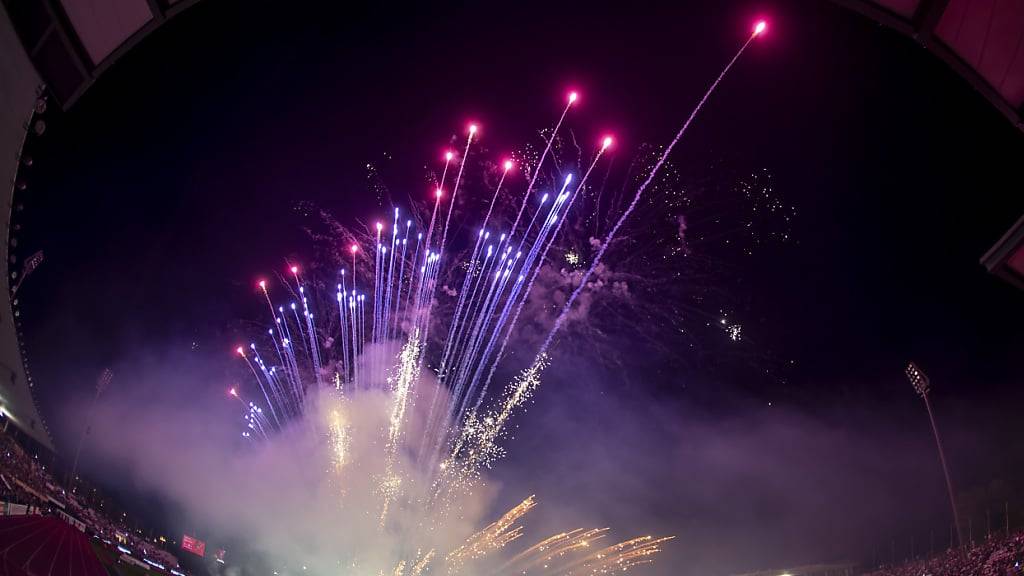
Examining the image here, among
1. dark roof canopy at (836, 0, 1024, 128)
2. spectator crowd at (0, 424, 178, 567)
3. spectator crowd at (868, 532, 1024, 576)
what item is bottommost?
spectator crowd at (0, 424, 178, 567)

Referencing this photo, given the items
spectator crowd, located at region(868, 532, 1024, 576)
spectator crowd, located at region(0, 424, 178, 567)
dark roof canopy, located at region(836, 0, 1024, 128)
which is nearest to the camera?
dark roof canopy, located at region(836, 0, 1024, 128)

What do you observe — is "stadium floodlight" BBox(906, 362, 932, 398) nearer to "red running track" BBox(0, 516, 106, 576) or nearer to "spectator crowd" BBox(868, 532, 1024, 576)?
"spectator crowd" BBox(868, 532, 1024, 576)

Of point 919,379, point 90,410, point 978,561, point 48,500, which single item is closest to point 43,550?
point 48,500

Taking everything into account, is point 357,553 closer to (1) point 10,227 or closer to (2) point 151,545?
(2) point 151,545

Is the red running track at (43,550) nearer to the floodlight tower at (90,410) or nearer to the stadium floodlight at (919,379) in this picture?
the floodlight tower at (90,410)

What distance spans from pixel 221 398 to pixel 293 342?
8.68 meters

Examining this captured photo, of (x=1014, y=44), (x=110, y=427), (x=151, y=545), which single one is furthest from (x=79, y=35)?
(x=151, y=545)

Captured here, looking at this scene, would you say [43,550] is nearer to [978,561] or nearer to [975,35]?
[975,35]

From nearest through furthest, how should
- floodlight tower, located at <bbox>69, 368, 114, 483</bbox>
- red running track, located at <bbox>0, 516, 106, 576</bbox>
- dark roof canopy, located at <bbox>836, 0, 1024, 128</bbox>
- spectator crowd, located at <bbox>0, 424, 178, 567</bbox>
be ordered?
dark roof canopy, located at <bbox>836, 0, 1024, 128</bbox>, red running track, located at <bbox>0, 516, 106, 576</bbox>, spectator crowd, located at <bbox>0, 424, 178, 567</bbox>, floodlight tower, located at <bbox>69, 368, 114, 483</bbox>

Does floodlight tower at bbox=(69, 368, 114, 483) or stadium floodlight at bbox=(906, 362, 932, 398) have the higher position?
stadium floodlight at bbox=(906, 362, 932, 398)

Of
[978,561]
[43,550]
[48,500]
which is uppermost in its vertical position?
[978,561]

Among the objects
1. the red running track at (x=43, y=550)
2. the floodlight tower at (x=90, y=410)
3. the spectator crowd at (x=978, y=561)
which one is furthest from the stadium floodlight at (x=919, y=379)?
the floodlight tower at (x=90, y=410)

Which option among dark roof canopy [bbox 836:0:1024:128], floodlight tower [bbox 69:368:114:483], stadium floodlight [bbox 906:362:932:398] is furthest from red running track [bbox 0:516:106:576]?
stadium floodlight [bbox 906:362:932:398]

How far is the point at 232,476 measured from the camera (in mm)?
32406
